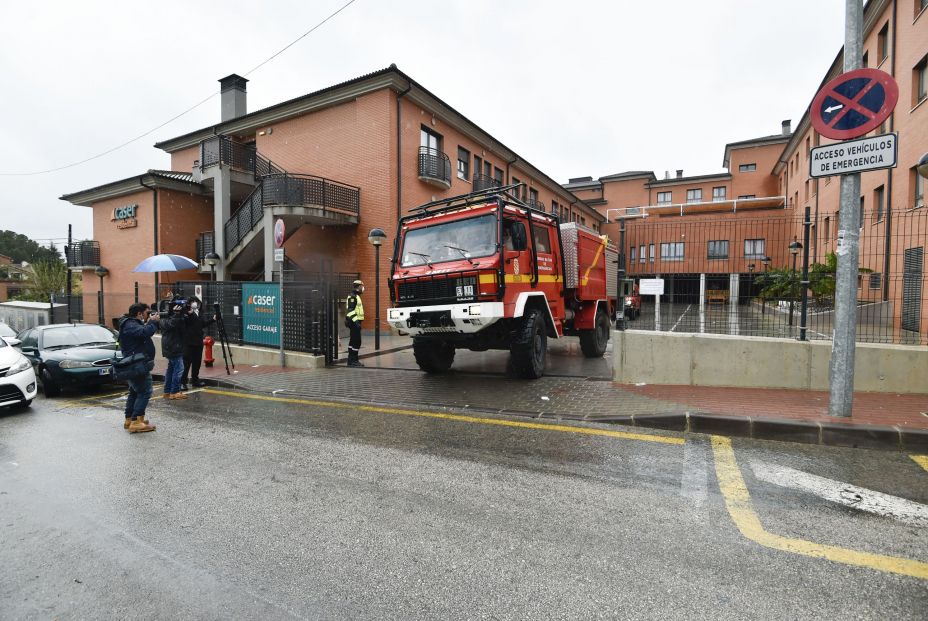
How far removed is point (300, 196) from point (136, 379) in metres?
11.6

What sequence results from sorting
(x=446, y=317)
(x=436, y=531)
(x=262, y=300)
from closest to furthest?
1. (x=436, y=531)
2. (x=446, y=317)
3. (x=262, y=300)

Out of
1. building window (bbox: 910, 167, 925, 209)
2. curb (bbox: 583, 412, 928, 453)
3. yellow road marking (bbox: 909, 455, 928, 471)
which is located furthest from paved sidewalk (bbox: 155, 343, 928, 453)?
building window (bbox: 910, 167, 925, 209)

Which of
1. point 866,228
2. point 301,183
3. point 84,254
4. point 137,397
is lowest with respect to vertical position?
point 137,397

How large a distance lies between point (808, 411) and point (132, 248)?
27033mm

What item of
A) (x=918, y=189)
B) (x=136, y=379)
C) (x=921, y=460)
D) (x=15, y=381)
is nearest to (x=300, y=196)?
(x=15, y=381)

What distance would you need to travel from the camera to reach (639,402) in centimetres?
640

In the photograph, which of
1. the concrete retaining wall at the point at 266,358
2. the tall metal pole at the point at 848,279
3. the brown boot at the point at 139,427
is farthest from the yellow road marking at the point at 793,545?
the concrete retaining wall at the point at 266,358

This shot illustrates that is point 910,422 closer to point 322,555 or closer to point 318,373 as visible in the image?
point 322,555

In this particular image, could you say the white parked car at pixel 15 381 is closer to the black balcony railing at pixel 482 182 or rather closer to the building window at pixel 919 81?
the black balcony railing at pixel 482 182

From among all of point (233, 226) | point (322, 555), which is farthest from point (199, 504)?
point (233, 226)

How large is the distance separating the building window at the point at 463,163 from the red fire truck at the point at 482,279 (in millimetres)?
13451

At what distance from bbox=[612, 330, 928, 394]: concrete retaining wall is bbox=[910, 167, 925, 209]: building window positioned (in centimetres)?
1062

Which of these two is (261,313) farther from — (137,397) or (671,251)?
(671,251)

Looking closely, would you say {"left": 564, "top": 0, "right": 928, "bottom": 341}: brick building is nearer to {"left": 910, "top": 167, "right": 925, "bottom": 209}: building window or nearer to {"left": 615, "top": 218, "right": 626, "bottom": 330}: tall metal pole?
{"left": 910, "top": 167, "right": 925, "bottom": 209}: building window
